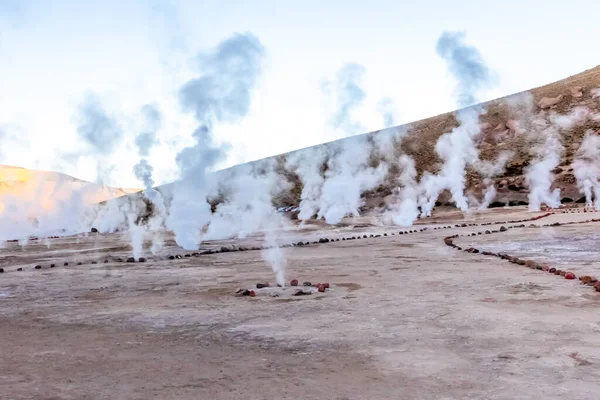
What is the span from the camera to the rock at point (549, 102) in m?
86.0

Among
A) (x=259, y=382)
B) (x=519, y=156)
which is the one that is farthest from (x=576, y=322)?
(x=519, y=156)

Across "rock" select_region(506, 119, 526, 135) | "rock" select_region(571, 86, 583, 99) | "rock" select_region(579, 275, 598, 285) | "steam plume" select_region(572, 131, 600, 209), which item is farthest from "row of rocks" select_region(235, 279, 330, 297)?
"rock" select_region(571, 86, 583, 99)

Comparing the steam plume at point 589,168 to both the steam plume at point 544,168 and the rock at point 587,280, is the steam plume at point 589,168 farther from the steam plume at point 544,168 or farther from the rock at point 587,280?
the rock at point 587,280

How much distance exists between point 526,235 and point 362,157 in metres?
63.0

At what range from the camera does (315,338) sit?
8.76m

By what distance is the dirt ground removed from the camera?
650 centimetres

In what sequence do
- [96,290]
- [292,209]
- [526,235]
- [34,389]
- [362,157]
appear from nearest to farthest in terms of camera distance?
[34,389] → [96,290] → [526,235] → [292,209] → [362,157]

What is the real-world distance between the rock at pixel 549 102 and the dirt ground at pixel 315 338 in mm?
78218

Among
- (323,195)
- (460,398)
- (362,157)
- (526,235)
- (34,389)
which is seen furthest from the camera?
(362,157)

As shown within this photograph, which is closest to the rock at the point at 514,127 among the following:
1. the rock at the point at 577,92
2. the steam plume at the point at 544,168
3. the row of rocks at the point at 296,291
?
the steam plume at the point at 544,168

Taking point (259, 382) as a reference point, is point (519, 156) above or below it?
above

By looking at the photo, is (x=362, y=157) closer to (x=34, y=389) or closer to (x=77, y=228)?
(x=77, y=228)

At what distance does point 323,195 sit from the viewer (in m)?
68.2

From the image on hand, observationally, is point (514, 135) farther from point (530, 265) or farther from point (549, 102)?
point (530, 265)
